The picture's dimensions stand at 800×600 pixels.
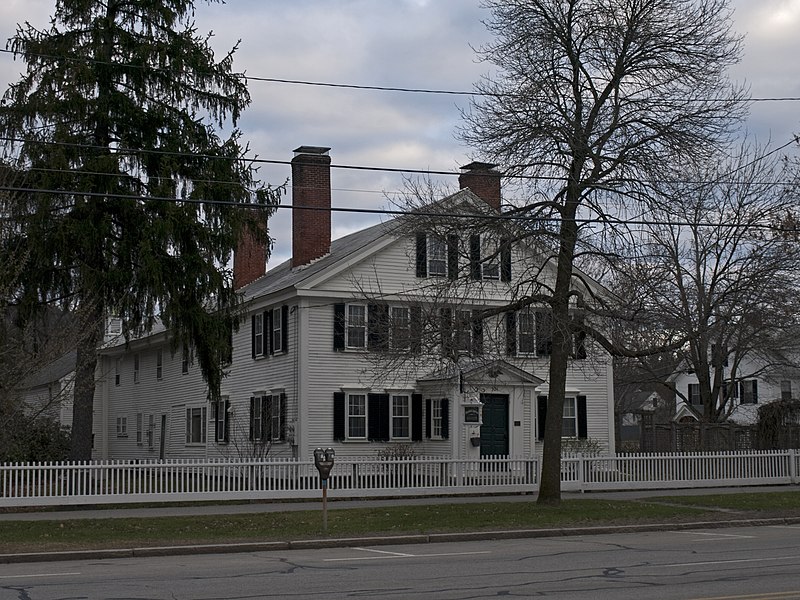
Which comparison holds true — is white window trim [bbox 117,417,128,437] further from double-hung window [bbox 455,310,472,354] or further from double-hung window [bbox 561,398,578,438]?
double-hung window [bbox 455,310,472,354]

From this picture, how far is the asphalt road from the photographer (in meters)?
11.4

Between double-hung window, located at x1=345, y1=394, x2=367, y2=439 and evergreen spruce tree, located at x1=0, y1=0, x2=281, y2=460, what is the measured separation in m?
4.39

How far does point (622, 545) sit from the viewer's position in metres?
16.9

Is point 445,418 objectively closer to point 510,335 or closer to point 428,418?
point 428,418

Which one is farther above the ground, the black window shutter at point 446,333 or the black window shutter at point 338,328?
the black window shutter at point 338,328

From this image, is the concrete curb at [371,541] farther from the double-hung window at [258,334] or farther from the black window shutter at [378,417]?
the double-hung window at [258,334]

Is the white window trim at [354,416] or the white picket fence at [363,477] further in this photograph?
the white window trim at [354,416]

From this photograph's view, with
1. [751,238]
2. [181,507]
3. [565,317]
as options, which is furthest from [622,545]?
[751,238]

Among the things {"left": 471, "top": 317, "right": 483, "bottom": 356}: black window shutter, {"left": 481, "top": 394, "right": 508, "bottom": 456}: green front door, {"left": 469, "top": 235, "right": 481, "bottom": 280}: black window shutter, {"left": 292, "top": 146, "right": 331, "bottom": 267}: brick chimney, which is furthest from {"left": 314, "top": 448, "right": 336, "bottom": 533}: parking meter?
{"left": 292, "top": 146, "right": 331, "bottom": 267}: brick chimney

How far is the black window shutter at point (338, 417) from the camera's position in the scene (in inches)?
1281

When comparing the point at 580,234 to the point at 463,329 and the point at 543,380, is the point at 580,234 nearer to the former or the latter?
the point at 463,329

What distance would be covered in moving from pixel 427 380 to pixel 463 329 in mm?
10991

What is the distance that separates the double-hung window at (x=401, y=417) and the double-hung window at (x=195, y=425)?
8.88 metres

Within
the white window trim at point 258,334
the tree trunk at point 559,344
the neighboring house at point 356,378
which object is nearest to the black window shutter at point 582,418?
the neighboring house at point 356,378
